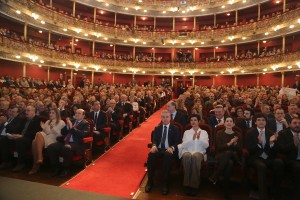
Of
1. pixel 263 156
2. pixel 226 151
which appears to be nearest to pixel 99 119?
pixel 226 151

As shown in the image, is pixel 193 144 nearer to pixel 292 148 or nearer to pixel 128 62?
pixel 292 148

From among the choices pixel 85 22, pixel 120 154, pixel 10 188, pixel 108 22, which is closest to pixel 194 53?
pixel 108 22

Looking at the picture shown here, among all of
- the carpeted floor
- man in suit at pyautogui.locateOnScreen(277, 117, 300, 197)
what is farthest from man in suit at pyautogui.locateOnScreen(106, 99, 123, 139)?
the carpeted floor

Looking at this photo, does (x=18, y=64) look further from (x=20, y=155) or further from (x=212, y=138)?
(x=212, y=138)

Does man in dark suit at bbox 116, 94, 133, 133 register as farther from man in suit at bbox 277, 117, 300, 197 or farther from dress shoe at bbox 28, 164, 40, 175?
man in suit at bbox 277, 117, 300, 197

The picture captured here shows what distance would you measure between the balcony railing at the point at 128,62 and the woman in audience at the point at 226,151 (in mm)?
13982

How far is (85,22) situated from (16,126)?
17.6m

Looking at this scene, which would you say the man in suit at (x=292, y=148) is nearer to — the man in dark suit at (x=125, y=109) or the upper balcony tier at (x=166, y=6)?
the man in dark suit at (x=125, y=109)

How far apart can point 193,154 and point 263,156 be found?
43.5 inches

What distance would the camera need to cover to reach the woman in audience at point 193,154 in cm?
361

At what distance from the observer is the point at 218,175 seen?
361cm

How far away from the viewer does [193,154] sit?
3732mm

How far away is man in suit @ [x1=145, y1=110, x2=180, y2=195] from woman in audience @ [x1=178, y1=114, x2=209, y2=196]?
0.17 m

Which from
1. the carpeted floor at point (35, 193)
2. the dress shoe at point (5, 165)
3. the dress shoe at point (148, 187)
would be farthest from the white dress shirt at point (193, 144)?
the dress shoe at point (5, 165)
